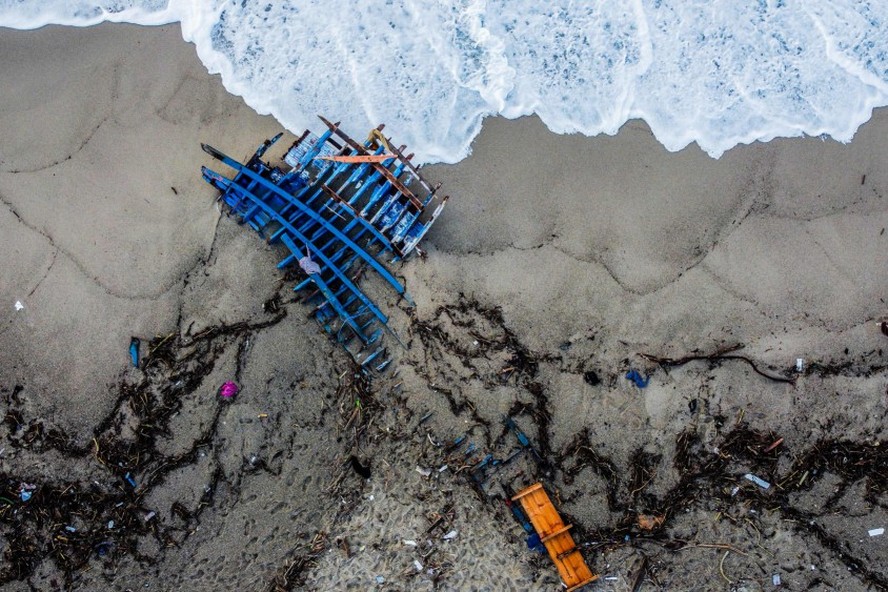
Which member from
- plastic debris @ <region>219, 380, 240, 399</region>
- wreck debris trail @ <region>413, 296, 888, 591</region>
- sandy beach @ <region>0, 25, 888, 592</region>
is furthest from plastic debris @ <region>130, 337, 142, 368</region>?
wreck debris trail @ <region>413, 296, 888, 591</region>

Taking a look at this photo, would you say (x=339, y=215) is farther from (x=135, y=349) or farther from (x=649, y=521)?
(x=649, y=521)

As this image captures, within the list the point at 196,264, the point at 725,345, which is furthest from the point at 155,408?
the point at 725,345

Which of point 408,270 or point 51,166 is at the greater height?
point 51,166

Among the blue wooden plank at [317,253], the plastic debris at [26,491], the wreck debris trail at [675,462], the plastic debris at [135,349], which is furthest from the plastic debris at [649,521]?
the plastic debris at [26,491]

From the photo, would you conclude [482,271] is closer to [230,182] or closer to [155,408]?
[230,182]

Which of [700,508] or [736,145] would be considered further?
[736,145]

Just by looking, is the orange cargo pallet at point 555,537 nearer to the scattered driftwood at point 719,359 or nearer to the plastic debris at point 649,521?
the plastic debris at point 649,521
